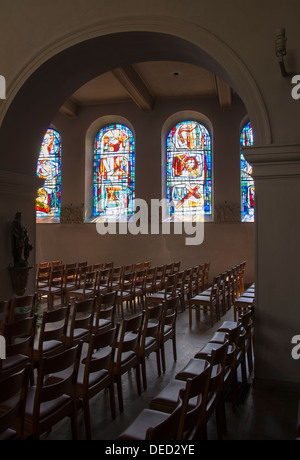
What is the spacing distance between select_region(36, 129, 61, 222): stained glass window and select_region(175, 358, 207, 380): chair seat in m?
10.3

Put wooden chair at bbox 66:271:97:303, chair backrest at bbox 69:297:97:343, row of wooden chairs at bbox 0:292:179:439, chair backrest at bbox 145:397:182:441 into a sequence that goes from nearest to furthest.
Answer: chair backrest at bbox 145:397:182:441
row of wooden chairs at bbox 0:292:179:439
chair backrest at bbox 69:297:97:343
wooden chair at bbox 66:271:97:303

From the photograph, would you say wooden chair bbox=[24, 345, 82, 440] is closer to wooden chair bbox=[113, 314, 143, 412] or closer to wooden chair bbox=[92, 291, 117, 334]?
wooden chair bbox=[113, 314, 143, 412]

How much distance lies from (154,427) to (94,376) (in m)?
1.49

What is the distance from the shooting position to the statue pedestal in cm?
612

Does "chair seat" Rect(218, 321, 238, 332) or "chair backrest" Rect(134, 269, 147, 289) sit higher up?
"chair backrest" Rect(134, 269, 147, 289)

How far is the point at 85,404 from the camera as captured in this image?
2.82 metres

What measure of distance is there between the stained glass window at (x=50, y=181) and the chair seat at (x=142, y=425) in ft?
36.1

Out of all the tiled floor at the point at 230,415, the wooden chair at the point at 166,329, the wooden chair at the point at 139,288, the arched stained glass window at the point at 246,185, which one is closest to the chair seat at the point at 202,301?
the wooden chair at the point at 139,288

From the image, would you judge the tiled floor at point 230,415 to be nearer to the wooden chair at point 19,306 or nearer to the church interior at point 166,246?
the church interior at point 166,246

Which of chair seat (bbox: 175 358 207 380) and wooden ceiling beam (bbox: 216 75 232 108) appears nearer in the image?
chair seat (bbox: 175 358 207 380)

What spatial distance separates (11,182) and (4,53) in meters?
2.00

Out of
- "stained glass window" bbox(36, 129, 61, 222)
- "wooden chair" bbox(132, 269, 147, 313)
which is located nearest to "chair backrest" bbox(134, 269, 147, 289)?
"wooden chair" bbox(132, 269, 147, 313)

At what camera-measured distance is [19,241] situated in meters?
6.16

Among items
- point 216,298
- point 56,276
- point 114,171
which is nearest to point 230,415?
point 216,298
